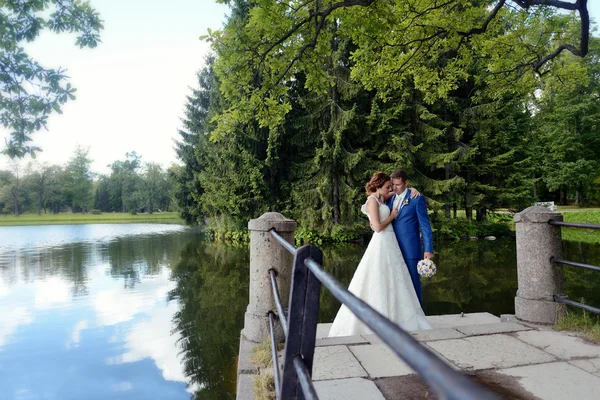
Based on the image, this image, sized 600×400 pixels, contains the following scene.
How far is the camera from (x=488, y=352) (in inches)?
139

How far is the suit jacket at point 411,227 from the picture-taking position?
461 centimetres

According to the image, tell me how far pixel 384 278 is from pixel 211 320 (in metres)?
4.23

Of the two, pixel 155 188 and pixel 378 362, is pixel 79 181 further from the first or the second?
pixel 378 362

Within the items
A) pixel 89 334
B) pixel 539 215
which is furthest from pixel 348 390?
pixel 89 334

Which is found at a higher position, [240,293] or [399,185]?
[399,185]

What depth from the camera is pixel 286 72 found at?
8258 mm

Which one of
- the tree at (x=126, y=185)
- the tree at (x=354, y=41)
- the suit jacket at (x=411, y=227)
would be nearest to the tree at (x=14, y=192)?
A: the tree at (x=126, y=185)

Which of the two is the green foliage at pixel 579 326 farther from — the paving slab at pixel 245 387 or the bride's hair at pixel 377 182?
the paving slab at pixel 245 387

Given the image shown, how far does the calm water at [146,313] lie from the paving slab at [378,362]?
6.88 ft

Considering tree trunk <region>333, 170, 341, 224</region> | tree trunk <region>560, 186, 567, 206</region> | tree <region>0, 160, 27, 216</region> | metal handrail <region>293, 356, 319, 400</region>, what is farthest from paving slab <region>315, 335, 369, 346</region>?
tree <region>0, 160, 27, 216</region>

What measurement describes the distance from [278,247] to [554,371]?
2588 mm

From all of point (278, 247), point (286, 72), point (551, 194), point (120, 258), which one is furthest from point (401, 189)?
point (551, 194)

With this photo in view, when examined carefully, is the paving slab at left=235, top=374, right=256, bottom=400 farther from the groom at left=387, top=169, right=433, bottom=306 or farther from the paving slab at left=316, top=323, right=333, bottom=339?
the groom at left=387, top=169, right=433, bottom=306

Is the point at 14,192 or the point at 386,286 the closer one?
the point at 386,286
